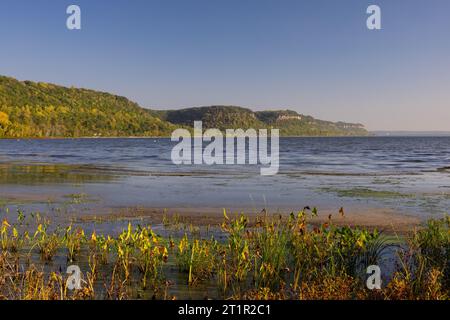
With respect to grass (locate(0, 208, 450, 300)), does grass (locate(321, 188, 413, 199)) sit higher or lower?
lower

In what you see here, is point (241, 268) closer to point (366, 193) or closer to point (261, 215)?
point (261, 215)

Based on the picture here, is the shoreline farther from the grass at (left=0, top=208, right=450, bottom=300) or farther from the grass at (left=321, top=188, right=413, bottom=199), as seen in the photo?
the grass at (left=321, top=188, right=413, bottom=199)

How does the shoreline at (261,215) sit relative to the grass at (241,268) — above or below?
below

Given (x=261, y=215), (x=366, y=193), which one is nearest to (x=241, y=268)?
(x=261, y=215)

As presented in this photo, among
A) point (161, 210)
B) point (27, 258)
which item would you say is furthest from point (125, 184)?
point (27, 258)

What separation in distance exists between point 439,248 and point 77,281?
22.7 feet

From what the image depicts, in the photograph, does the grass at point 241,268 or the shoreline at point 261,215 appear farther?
the shoreline at point 261,215

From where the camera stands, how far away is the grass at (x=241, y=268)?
729cm

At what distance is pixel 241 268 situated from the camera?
27.6 feet

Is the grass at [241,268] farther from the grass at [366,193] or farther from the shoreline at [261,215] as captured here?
the grass at [366,193]

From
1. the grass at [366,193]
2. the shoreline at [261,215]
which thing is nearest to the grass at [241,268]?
the shoreline at [261,215]

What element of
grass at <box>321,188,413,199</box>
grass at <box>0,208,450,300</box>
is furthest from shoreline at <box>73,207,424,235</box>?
grass at <box>321,188,413,199</box>

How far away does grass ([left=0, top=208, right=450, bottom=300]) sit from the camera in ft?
23.9
